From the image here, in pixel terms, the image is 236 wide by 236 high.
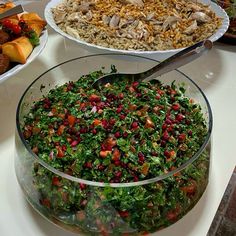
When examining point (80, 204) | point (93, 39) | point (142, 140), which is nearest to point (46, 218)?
point (80, 204)

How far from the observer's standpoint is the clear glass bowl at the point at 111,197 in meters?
0.58

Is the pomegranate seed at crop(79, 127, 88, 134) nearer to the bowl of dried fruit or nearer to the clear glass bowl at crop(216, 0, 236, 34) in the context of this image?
the bowl of dried fruit

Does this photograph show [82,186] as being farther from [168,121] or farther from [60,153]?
[168,121]

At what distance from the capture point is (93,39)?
1063mm

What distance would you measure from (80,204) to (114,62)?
0.48 metres

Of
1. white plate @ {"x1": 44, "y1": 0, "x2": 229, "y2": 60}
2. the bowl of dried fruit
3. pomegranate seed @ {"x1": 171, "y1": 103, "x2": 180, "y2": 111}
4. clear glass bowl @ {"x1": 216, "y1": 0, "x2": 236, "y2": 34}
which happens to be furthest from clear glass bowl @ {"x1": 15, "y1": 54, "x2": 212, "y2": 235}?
clear glass bowl @ {"x1": 216, "y1": 0, "x2": 236, "y2": 34}

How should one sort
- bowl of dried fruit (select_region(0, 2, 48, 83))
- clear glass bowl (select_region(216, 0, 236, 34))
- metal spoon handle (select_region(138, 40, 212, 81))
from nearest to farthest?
metal spoon handle (select_region(138, 40, 212, 81)) < bowl of dried fruit (select_region(0, 2, 48, 83)) < clear glass bowl (select_region(216, 0, 236, 34))

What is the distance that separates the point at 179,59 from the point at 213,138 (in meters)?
0.19

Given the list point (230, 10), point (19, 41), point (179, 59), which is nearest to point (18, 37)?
point (19, 41)

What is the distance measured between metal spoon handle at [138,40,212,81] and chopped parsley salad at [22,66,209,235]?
7 cm

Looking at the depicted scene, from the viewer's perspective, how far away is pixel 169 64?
824mm

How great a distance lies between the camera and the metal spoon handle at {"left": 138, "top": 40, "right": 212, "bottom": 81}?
0.79 m

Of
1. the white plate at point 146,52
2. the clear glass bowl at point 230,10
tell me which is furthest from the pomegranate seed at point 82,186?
the clear glass bowl at point 230,10

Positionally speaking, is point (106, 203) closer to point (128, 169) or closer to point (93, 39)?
point (128, 169)
